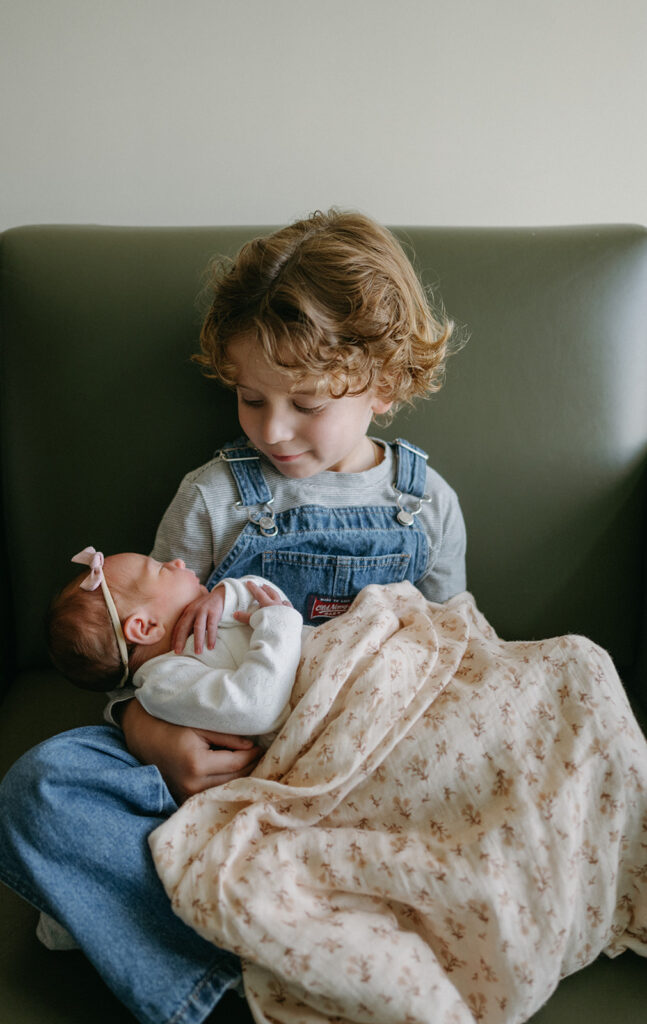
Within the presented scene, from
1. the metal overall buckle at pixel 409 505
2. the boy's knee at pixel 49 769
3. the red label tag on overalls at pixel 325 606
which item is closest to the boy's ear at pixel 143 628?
the boy's knee at pixel 49 769

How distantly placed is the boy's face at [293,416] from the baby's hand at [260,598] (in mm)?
169

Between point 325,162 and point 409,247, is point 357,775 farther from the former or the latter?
point 325,162

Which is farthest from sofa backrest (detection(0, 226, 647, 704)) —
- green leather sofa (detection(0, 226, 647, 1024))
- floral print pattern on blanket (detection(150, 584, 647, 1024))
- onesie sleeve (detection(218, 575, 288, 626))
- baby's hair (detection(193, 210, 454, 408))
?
floral print pattern on blanket (detection(150, 584, 647, 1024))

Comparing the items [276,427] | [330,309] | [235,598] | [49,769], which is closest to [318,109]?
[330,309]

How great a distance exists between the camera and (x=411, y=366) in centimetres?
107

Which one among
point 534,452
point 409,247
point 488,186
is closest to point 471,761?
point 534,452

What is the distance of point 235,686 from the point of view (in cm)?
88

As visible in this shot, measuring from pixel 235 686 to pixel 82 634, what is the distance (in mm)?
202

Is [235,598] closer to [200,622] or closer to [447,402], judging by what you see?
[200,622]

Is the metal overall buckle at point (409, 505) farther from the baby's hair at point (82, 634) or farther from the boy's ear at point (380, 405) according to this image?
the baby's hair at point (82, 634)

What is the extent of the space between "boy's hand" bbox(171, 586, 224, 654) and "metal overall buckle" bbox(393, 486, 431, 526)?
1.00ft

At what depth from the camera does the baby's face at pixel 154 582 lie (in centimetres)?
97

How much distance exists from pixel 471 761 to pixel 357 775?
12cm

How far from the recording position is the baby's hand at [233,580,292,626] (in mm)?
988
